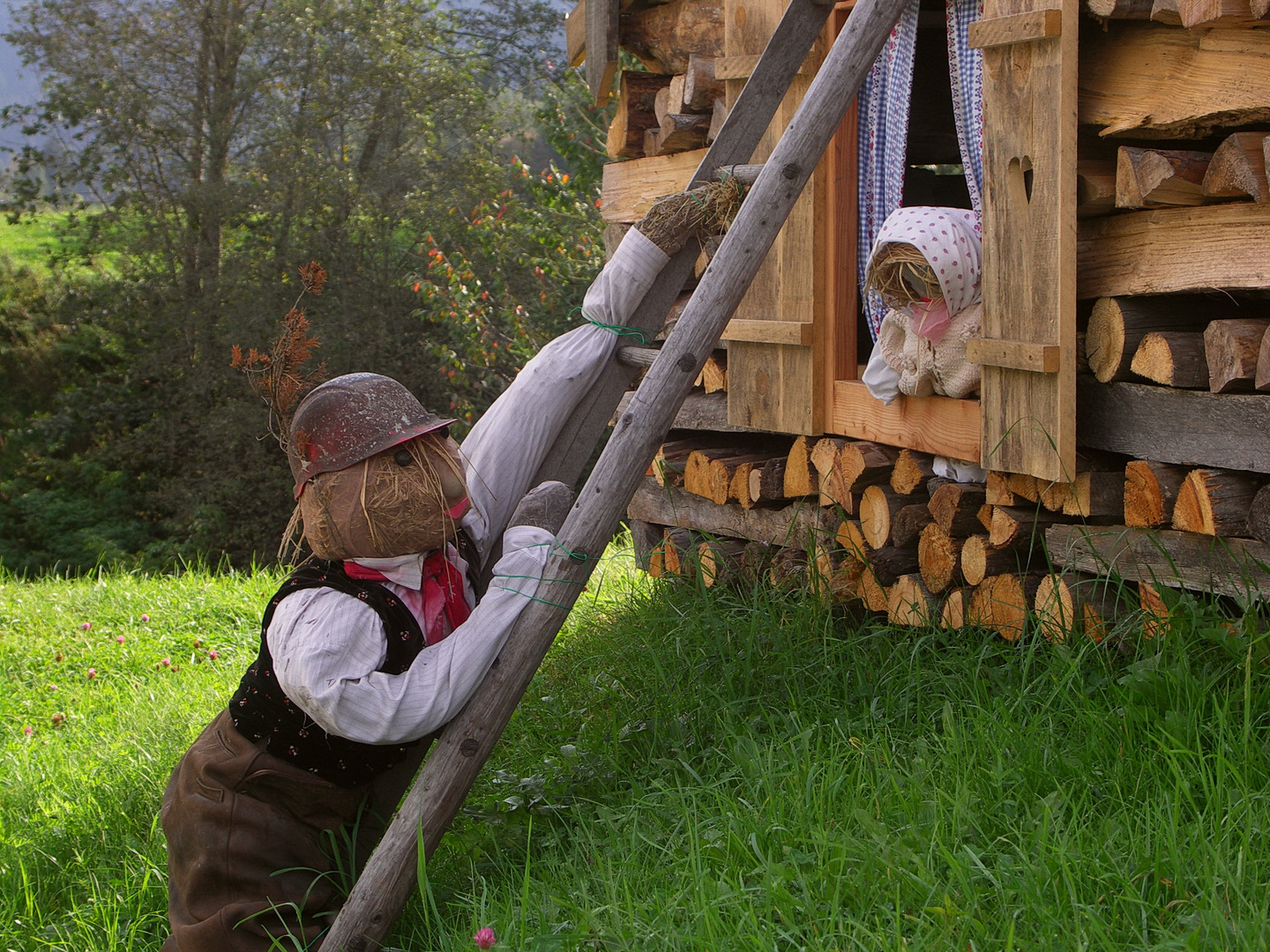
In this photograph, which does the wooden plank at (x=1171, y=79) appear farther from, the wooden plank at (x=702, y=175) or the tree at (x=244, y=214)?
the tree at (x=244, y=214)

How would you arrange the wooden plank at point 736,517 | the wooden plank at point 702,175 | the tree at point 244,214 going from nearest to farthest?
the wooden plank at point 702,175
the wooden plank at point 736,517
the tree at point 244,214

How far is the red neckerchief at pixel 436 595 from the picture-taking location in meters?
2.63

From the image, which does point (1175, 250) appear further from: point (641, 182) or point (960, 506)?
point (641, 182)

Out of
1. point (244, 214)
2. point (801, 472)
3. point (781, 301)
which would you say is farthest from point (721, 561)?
point (244, 214)

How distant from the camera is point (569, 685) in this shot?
396 cm

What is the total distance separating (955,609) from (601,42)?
293 cm

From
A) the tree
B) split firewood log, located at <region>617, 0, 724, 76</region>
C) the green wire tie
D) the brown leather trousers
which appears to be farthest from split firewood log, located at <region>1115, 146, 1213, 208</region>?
the tree

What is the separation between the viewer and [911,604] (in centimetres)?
363

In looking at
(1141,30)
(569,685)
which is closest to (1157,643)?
(1141,30)

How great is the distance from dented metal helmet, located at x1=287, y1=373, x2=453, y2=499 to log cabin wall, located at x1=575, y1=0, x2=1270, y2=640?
29.3 inches

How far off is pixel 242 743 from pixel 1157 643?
224cm

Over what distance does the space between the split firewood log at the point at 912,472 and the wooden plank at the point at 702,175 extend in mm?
1010

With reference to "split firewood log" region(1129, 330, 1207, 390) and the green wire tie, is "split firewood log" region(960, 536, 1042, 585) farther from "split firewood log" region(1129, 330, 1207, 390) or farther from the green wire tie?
the green wire tie

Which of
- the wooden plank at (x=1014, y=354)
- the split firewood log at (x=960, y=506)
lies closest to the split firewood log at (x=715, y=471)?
the split firewood log at (x=960, y=506)
